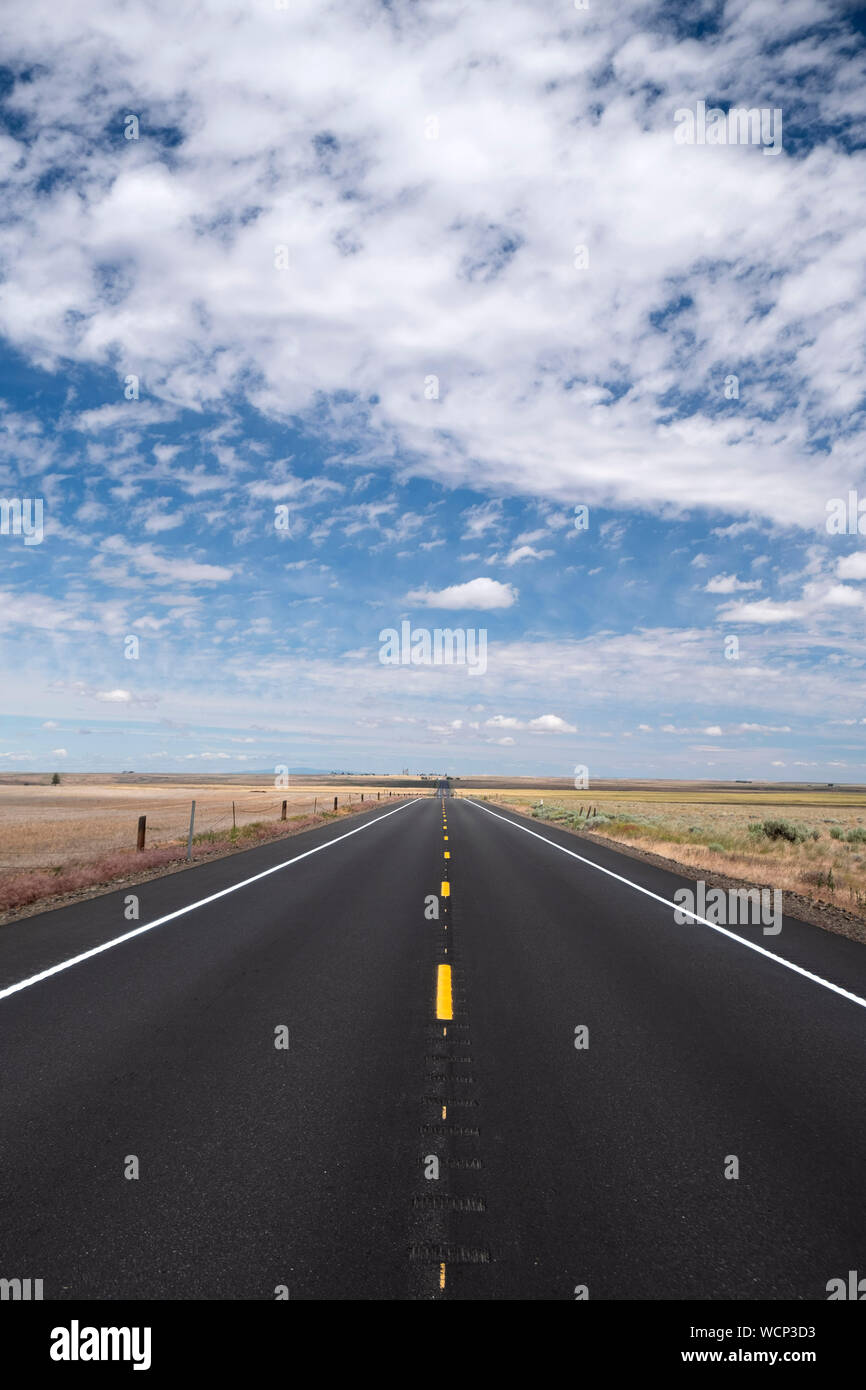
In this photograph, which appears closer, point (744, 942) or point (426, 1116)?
point (426, 1116)

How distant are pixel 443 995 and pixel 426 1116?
2.51 m

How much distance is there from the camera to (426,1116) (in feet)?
14.7

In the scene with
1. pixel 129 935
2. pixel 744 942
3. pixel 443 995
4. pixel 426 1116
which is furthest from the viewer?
pixel 744 942

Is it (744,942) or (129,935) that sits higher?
(129,935)

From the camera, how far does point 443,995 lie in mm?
6969

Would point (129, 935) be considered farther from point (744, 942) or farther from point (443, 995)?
point (744, 942)

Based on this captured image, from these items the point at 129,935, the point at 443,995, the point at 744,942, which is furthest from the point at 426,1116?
the point at 744,942

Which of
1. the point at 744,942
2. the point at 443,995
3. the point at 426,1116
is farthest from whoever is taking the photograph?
the point at 744,942

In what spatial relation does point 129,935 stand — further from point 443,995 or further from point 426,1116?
point 426,1116

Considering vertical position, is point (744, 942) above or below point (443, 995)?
below

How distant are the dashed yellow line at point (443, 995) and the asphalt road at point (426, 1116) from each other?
0.07 meters

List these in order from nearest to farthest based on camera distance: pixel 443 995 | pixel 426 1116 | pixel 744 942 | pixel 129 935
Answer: pixel 426 1116 < pixel 443 995 < pixel 129 935 < pixel 744 942

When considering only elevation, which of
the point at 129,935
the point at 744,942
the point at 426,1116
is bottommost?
the point at 744,942
